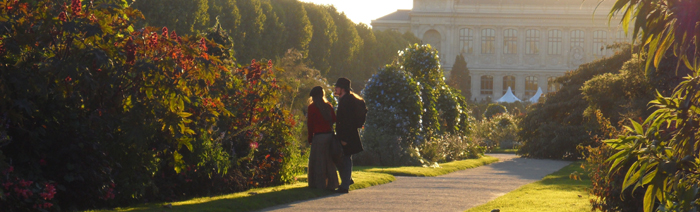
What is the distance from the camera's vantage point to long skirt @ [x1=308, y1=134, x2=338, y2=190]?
8.84 meters

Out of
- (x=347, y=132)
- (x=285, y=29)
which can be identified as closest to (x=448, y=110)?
(x=347, y=132)

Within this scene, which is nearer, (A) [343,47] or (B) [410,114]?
(B) [410,114]

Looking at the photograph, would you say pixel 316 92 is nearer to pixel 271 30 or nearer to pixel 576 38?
pixel 271 30

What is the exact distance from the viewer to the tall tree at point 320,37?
1615 inches

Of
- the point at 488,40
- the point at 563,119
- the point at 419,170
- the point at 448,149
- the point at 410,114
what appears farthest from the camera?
the point at 488,40

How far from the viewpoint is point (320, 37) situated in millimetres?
41375

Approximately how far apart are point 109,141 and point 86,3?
1.26 meters

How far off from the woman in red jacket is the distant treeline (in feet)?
52.0

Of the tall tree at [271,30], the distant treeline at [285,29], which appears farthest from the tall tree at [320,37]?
the tall tree at [271,30]

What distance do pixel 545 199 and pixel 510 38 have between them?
242 ft

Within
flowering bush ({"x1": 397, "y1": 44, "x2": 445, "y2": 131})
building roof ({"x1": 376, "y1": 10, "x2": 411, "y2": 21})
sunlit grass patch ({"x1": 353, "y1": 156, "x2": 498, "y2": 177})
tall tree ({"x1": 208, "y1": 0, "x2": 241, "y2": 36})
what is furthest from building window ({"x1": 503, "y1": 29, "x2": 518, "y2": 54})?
sunlit grass patch ({"x1": 353, "y1": 156, "x2": 498, "y2": 177})

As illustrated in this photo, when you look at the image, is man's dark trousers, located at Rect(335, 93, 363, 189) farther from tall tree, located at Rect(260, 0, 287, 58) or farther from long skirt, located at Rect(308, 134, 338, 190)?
tall tree, located at Rect(260, 0, 287, 58)

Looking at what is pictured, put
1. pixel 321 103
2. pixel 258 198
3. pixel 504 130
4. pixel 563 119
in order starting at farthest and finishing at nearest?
pixel 504 130, pixel 563 119, pixel 321 103, pixel 258 198

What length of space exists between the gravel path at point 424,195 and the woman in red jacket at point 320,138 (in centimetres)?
36
